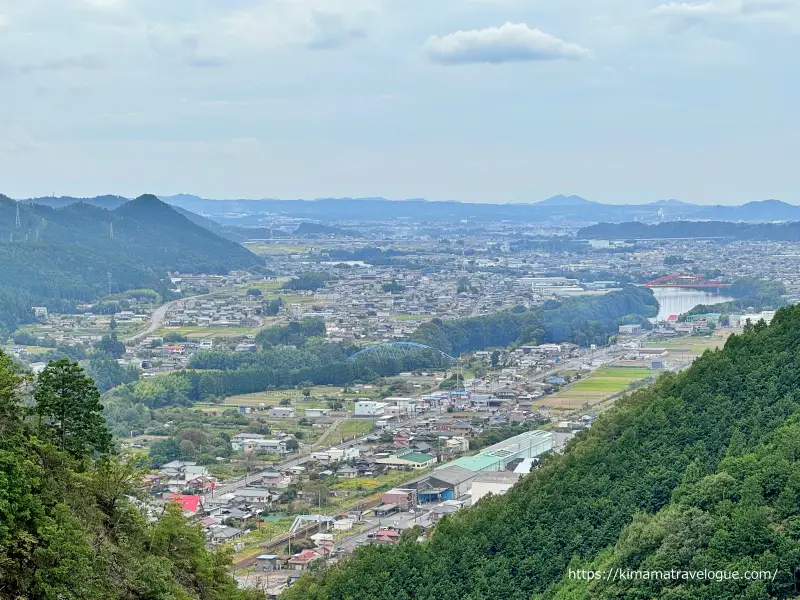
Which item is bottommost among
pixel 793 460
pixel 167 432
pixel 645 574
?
pixel 167 432

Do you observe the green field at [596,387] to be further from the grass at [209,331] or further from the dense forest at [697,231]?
the dense forest at [697,231]

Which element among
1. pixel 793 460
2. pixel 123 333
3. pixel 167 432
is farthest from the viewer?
pixel 123 333

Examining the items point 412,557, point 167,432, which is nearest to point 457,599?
point 412,557

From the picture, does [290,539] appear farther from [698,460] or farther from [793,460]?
[793,460]

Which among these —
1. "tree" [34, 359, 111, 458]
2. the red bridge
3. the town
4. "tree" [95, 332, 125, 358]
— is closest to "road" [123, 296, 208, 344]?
the town

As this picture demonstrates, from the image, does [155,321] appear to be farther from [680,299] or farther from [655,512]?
[655,512]

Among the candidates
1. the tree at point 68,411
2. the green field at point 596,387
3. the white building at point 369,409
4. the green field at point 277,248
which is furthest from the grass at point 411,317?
the tree at point 68,411
